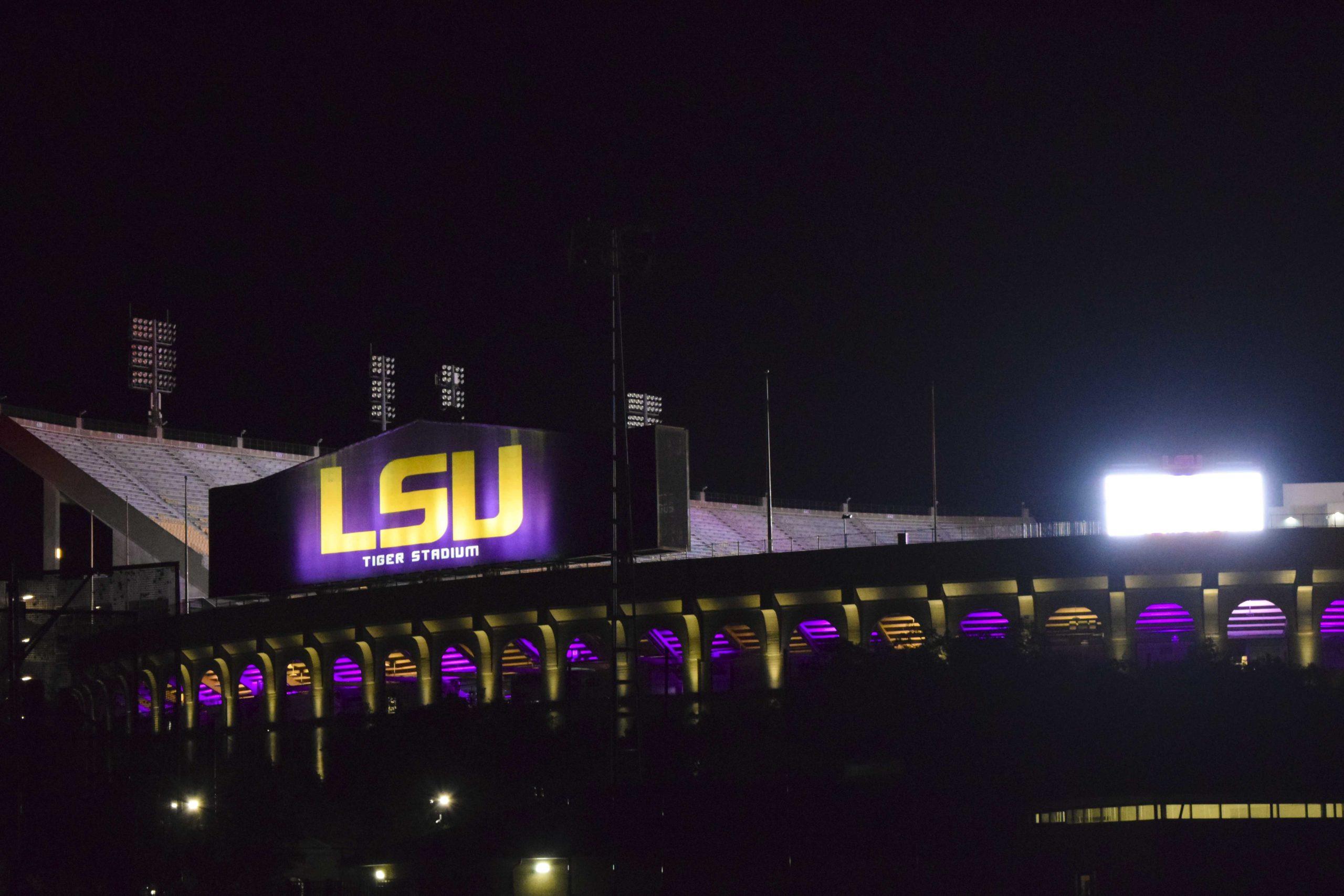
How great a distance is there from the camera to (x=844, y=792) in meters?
46.7

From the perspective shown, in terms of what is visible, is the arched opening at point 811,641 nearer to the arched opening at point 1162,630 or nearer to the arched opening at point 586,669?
the arched opening at point 586,669

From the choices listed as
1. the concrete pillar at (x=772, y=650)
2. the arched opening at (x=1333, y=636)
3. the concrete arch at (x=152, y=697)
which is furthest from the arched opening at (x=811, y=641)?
the concrete arch at (x=152, y=697)

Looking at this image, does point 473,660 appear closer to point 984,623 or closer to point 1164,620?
point 984,623

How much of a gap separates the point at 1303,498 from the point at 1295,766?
1640 inches

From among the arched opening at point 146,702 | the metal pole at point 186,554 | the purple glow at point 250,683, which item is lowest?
the arched opening at point 146,702

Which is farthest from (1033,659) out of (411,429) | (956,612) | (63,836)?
(63,836)

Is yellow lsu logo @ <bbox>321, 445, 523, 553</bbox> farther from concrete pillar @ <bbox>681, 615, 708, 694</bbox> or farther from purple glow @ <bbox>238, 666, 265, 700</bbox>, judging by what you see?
purple glow @ <bbox>238, 666, 265, 700</bbox>

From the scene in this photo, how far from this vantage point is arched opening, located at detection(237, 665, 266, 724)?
233 feet

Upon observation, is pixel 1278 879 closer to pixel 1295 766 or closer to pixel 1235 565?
pixel 1295 766

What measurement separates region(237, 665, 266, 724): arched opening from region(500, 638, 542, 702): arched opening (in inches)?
442

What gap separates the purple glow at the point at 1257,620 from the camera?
186 feet

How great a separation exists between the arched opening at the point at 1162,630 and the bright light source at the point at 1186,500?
4.66 m

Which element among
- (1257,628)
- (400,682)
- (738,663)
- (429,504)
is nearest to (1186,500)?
(1257,628)

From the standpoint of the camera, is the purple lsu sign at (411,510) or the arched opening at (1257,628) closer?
the arched opening at (1257,628)
